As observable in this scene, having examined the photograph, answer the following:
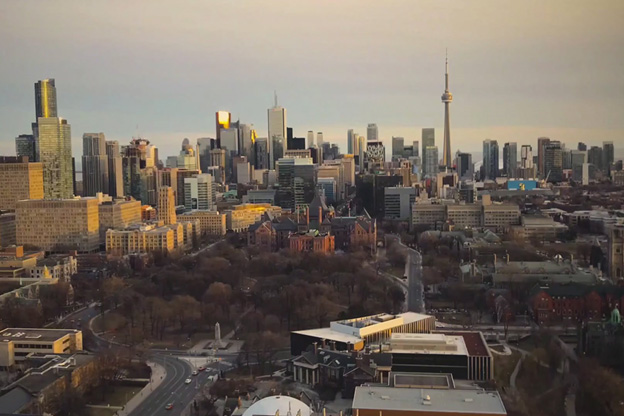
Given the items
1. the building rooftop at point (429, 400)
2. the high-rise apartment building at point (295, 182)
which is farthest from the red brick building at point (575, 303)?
the high-rise apartment building at point (295, 182)

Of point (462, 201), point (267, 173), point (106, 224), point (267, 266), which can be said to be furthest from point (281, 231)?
point (267, 173)

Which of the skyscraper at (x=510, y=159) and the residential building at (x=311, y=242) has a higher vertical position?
the skyscraper at (x=510, y=159)

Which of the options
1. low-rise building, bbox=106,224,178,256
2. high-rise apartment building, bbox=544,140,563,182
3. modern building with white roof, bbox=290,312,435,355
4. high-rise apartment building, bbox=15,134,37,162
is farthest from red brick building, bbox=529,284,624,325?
high-rise apartment building, bbox=544,140,563,182

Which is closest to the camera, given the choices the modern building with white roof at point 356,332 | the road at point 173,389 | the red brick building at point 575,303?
the road at point 173,389

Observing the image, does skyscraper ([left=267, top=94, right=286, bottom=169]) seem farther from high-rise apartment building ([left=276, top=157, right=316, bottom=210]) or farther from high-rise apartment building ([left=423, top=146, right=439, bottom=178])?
high-rise apartment building ([left=276, top=157, right=316, bottom=210])

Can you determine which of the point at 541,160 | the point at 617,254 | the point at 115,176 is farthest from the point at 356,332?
the point at 541,160

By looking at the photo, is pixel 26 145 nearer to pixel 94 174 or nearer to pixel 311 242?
pixel 94 174

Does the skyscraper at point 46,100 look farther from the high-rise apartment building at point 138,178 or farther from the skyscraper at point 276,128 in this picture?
the skyscraper at point 276,128
